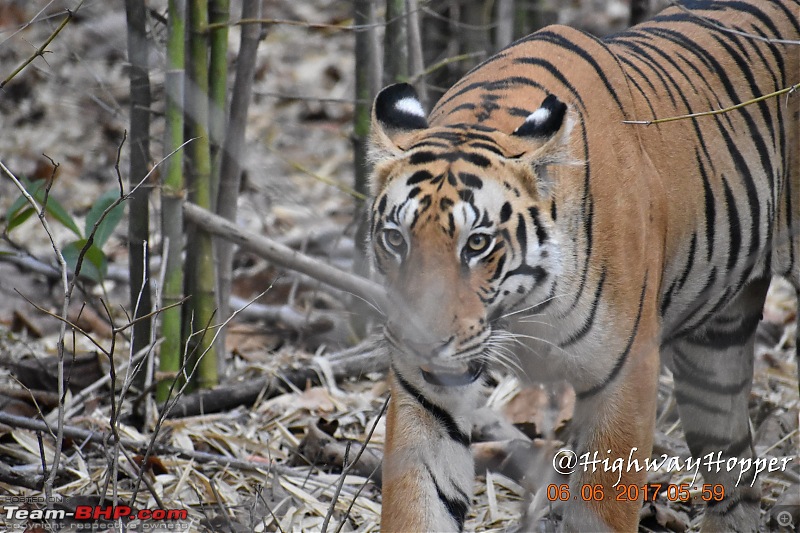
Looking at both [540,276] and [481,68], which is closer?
[540,276]

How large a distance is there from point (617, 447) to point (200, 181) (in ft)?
7.45

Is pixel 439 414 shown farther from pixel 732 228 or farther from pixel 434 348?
pixel 732 228

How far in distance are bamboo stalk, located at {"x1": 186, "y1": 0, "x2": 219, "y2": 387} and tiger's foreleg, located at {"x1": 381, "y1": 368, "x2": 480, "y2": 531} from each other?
145 cm

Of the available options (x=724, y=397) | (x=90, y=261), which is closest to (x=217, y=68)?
(x=90, y=261)

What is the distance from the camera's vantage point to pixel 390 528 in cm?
307

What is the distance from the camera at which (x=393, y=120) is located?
3295 mm

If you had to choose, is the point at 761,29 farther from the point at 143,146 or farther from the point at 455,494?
the point at 143,146

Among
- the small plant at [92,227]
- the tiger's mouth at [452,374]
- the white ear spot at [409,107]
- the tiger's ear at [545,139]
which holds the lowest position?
the tiger's mouth at [452,374]

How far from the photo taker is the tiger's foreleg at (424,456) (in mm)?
3094

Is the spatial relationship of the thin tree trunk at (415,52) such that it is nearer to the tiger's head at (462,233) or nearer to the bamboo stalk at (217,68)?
the bamboo stalk at (217,68)

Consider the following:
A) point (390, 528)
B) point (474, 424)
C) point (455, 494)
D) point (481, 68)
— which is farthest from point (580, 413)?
point (481, 68)

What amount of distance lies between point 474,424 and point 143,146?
1897 millimetres

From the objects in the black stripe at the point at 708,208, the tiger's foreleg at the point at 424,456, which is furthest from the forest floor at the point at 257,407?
the black stripe at the point at 708,208

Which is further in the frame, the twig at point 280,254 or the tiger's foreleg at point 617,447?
the twig at point 280,254
